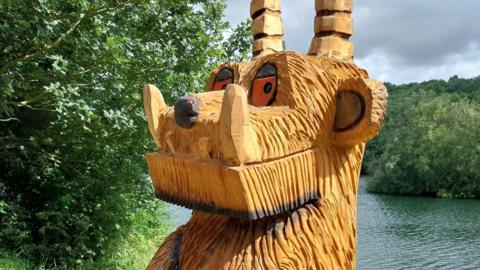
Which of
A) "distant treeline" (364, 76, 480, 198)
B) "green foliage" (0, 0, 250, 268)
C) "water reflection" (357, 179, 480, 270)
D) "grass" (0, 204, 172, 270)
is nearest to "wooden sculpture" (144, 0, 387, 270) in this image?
"green foliage" (0, 0, 250, 268)

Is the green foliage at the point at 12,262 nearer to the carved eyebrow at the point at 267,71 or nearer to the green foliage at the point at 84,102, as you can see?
the green foliage at the point at 84,102

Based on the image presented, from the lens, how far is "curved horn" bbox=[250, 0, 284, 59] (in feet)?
7.13

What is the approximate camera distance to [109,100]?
5367 millimetres

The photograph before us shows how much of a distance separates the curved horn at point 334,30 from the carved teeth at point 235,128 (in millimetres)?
595

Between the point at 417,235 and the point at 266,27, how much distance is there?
1741 centimetres

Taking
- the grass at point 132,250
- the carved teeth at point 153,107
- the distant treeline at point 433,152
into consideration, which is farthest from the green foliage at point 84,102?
the distant treeline at point 433,152

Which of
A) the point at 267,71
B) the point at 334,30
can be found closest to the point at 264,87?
the point at 267,71

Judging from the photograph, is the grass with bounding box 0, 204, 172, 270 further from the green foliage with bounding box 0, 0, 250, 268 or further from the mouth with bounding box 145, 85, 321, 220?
the mouth with bounding box 145, 85, 321, 220

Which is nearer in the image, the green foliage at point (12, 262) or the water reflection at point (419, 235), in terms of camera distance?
the green foliage at point (12, 262)

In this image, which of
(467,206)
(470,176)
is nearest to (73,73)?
(467,206)

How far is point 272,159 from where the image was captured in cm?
165

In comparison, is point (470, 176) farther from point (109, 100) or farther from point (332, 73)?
point (332, 73)

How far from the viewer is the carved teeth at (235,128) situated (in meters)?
1.50

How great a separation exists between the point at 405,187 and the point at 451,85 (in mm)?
26129
